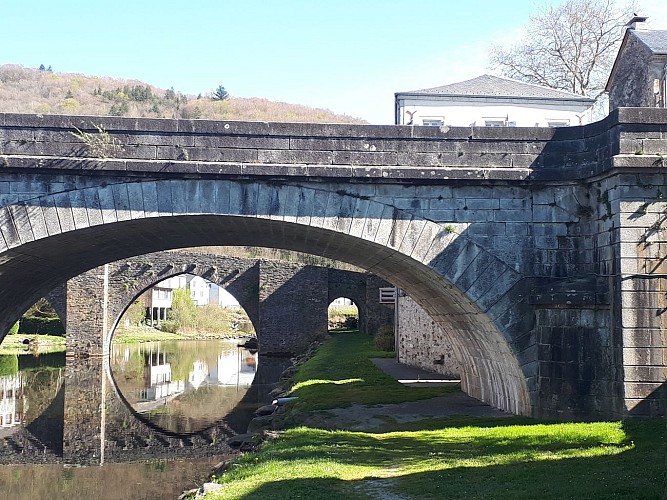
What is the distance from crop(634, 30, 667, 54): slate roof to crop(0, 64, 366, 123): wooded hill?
1384 inches

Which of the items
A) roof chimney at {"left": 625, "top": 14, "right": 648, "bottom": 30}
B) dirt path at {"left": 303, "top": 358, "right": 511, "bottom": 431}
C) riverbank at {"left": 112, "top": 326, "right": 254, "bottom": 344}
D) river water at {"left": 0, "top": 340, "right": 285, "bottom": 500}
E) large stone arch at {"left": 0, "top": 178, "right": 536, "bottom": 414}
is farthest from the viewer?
riverbank at {"left": 112, "top": 326, "right": 254, "bottom": 344}

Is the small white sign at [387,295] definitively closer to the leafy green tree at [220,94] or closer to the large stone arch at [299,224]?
the large stone arch at [299,224]

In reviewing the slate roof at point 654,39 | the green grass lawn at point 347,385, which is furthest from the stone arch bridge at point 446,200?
the slate roof at point 654,39

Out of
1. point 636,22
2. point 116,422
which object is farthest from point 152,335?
point 636,22

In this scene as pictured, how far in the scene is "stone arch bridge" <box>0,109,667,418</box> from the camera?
10.3m

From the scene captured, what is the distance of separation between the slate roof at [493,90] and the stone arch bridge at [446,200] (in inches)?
412

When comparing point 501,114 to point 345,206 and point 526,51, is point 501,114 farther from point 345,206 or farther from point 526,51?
point 345,206

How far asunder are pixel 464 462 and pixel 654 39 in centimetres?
1277

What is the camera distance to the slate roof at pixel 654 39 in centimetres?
1656

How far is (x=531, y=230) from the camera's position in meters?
11.0

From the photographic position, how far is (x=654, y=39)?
56.8 ft

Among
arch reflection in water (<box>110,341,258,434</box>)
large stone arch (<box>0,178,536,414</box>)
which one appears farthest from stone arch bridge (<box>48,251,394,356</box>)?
large stone arch (<box>0,178,536,414</box>)

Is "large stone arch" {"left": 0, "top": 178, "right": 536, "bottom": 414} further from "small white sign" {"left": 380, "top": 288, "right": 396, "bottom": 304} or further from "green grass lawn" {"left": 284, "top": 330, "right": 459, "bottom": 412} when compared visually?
"small white sign" {"left": 380, "top": 288, "right": 396, "bottom": 304}

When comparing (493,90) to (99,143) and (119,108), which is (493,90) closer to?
(99,143)
